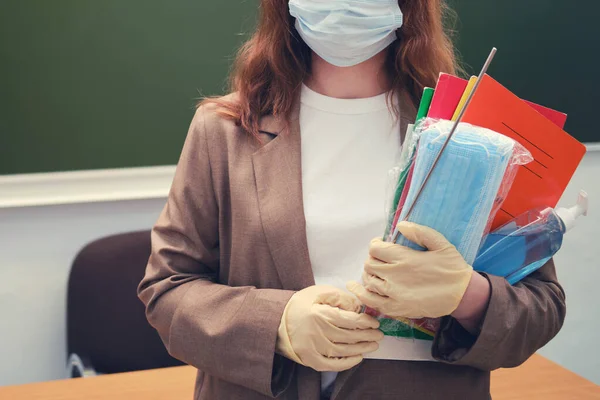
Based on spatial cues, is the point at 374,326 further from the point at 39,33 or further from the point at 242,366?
the point at 39,33

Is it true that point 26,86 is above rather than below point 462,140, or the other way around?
below

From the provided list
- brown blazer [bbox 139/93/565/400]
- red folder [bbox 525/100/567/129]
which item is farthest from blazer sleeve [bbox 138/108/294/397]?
red folder [bbox 525/100/567/129]

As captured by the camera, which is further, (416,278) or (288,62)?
(288,62)

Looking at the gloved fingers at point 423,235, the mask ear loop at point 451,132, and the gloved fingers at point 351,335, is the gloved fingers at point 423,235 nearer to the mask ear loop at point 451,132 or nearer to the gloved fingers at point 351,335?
the mask ear loop at point 451,132

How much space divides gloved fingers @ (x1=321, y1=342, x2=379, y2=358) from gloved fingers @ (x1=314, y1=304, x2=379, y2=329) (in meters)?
0.03

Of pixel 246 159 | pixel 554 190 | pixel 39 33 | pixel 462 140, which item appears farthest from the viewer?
pixel 39 33

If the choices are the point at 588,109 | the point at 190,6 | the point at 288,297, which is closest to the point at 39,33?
the point at 190,6

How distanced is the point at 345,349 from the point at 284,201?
0.91 feet

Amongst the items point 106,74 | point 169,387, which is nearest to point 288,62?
point 169,387

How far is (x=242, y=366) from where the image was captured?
1048 millimetres

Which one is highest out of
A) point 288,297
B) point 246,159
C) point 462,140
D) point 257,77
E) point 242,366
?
point 462,140

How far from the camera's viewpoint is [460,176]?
0.86 m

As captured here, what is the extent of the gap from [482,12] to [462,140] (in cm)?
183

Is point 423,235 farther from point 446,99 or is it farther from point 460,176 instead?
point 446,99
